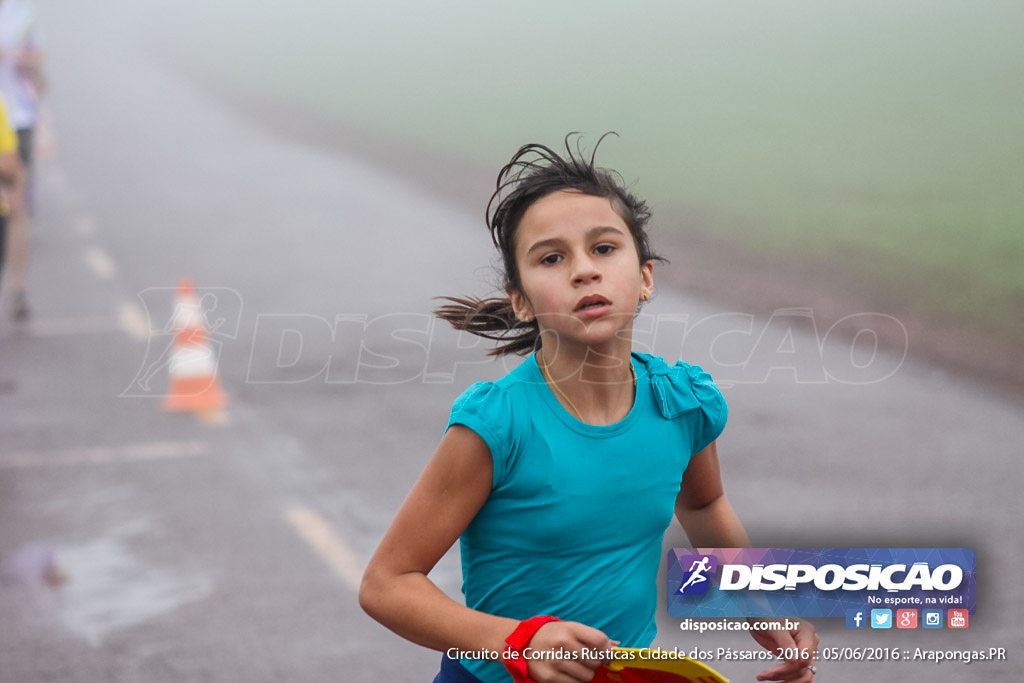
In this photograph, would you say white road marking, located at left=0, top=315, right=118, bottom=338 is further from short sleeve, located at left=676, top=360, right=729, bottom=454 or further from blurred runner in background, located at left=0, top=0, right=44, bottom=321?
short sleeve, located at left=676, top=360, right=729, bottom=454

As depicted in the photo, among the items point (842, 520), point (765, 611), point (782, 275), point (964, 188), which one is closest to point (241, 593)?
point (842, 520)

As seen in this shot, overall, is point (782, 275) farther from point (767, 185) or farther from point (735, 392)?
point (767, 185)

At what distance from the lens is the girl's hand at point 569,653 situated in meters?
2.15

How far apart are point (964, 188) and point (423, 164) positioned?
26.8 feet

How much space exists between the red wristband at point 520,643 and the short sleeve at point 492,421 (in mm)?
277

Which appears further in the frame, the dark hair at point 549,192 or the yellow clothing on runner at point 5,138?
the yellow clothing on runner at point 5,138

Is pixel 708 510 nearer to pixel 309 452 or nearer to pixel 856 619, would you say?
pixel 856 619

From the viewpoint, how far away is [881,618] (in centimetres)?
293

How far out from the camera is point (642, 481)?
2490 mm

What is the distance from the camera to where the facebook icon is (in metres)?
2.88

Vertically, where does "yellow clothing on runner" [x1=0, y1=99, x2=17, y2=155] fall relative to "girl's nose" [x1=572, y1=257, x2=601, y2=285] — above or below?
above

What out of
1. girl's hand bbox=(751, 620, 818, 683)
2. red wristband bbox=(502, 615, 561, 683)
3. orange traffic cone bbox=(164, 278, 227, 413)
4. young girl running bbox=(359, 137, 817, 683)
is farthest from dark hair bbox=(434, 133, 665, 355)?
orange traffic cone bbox=(164, 278, 227, 413)

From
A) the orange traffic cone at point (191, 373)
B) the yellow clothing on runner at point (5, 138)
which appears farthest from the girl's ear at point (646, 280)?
the yellow clothing on runner at point (5, 138)

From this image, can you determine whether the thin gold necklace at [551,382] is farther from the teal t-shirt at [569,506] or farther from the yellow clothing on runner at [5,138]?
the yellow clothing on runner at [5,138]
